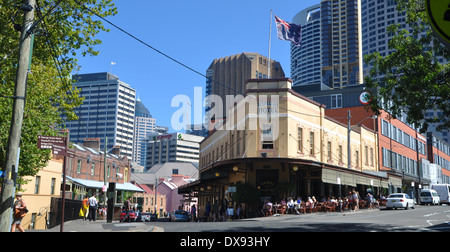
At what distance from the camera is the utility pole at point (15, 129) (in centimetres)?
1220

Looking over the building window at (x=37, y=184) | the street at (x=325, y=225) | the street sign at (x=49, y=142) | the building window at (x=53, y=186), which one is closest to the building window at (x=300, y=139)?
the street at (x=325, y=225)

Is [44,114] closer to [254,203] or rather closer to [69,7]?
[69,7]

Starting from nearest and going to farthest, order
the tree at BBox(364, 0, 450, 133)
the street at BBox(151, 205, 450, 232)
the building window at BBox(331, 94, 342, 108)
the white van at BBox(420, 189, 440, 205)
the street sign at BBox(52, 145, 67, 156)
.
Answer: the street sign at BBox(52, 145, 67, 156)
the street at BBox(151, 205, 450, 232)
the tree at BBox(364, 0, 450, 133)
the white van at BBox(420, 189, 440, 205)
the building window at BBox(331, 94, 342, 108)

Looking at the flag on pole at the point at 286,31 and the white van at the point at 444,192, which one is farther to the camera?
the white van at the point at 444,192

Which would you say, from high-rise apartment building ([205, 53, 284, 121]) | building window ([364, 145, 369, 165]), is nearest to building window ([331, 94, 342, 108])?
building window ([364, 145, 369, 165])

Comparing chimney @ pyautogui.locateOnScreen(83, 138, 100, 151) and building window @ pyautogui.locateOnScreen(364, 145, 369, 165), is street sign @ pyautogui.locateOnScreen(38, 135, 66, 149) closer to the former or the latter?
building window @ pyautogui.locateOnScreen(364, 145, 369, 165)

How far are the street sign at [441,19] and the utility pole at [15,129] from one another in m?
11.6

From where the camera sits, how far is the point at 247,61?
185250 millimetres

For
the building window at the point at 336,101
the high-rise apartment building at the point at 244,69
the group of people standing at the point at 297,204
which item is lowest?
the group of people standing at the point at 297,204

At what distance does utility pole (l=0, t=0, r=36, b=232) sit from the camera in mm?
12203

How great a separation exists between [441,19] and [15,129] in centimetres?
1178

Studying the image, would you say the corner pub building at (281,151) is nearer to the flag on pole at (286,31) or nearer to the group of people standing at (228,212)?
the group of people standing at (228,212)

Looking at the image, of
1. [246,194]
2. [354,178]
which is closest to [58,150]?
[246,194]

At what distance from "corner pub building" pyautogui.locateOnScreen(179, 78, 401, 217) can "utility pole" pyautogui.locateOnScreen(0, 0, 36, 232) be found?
19427 mm
